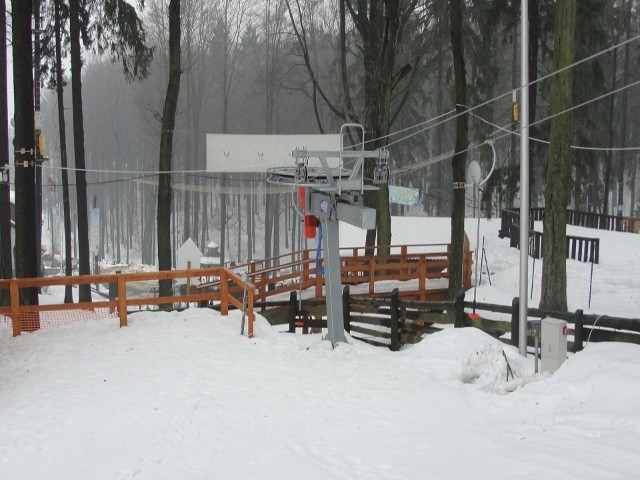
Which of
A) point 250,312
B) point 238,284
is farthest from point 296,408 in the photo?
point 238,284

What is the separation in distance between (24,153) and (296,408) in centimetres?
774

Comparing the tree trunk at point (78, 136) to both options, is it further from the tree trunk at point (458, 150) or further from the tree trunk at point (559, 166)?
the tree trunk at point (559, 166)

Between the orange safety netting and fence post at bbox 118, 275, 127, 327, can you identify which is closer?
fence post at bbox 118, 275, 127, 327

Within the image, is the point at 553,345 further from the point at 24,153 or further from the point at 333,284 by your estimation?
the point at 24,153

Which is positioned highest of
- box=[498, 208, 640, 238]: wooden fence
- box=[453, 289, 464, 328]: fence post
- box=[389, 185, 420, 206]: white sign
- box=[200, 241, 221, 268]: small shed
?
box=[389, 185, 420, 206]: white sign

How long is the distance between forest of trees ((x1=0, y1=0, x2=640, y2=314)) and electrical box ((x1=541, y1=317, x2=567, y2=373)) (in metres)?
3.67

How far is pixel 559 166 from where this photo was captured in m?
12.1

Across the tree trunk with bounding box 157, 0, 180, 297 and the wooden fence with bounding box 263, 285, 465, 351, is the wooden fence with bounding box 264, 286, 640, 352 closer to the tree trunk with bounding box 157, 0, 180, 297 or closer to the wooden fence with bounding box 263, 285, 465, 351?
the wooden fence with bounding box 263, 285, 465, 351

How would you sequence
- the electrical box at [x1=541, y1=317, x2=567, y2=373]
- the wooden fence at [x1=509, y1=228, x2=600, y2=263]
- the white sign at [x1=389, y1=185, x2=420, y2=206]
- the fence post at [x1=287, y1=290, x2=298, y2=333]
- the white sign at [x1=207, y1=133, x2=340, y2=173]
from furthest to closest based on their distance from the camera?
1. the wooden fence at [x1=509, y1=228, x2=600, y2=263]
2. the white sign at [x1=207, y1=133, x2=340, y2=173]
3. the white sign at [x1=389, y1=185, x2=420, y2=206]
4. the fence post at [x1=287, y1=290, x2=298, y2=333]
5. the electrical box at [x1=541, y1=317, x2=567, y2=373]

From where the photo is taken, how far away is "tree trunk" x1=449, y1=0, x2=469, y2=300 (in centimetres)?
1538

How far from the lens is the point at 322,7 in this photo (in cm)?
3706

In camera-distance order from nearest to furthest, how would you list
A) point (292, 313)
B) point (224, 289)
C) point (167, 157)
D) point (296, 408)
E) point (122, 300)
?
point (296, 408) < point (122, 300) < point (224, 289) < point (292, 313) < point (167, 157)

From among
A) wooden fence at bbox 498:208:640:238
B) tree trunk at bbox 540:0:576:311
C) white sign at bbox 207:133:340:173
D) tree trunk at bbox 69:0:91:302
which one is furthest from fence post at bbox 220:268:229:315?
wooden fence at bbox 498:208:640:238

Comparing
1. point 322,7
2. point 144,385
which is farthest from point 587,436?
point 322,7
